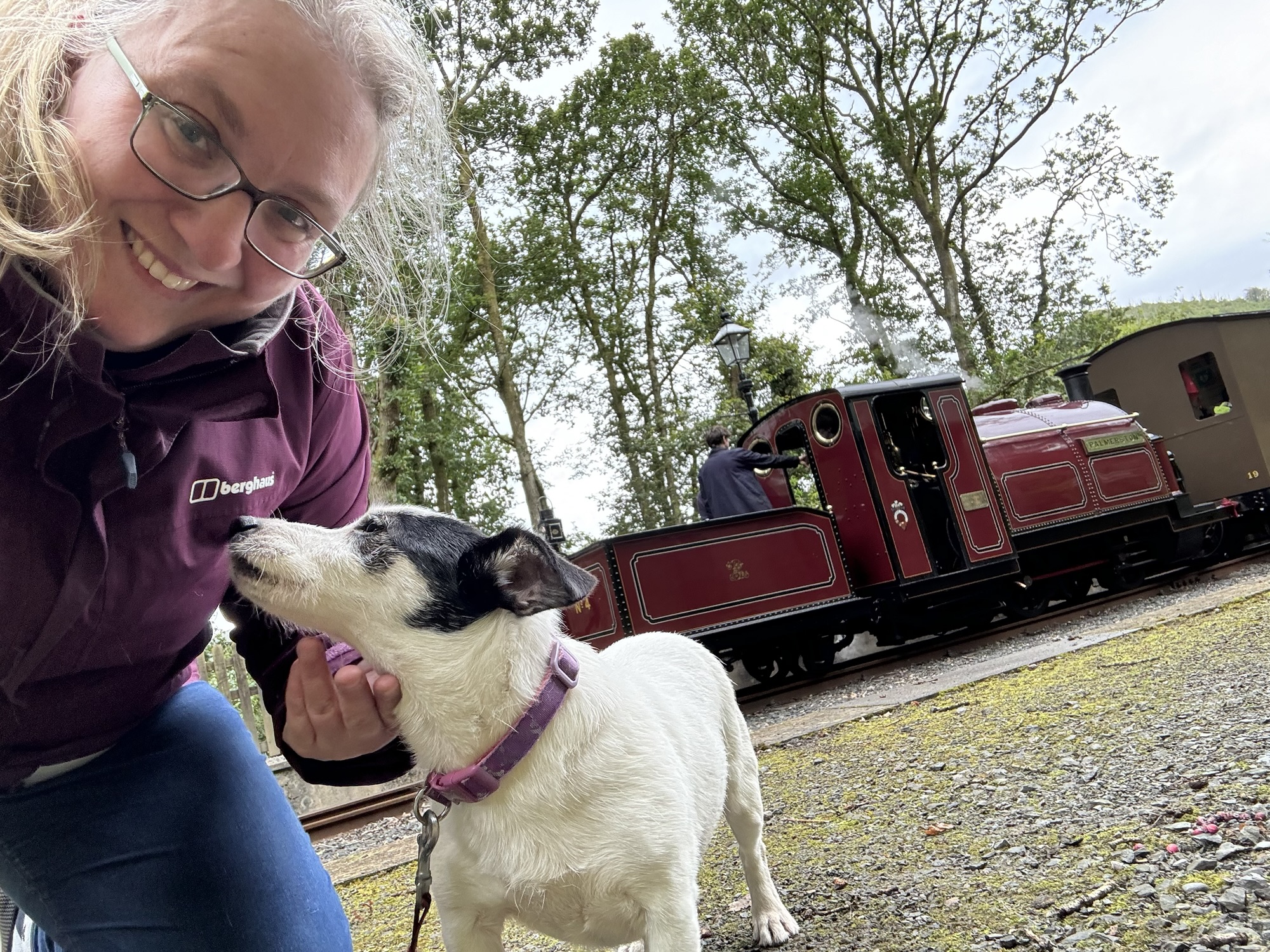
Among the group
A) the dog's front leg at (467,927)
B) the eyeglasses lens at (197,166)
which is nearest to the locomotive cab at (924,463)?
the dog's front leg at (467,927)

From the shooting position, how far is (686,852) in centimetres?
187

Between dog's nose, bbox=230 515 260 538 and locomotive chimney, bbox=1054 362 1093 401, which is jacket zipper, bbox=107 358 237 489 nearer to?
dog's nose, bbox=230 515 260 538

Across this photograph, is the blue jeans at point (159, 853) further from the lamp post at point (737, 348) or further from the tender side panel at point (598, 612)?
the lamp post at point (737, 348)

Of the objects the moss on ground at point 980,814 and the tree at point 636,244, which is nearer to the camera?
the moss on ground at point 980,814

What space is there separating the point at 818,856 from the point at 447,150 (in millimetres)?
2777

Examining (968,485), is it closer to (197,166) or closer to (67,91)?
(197,166)

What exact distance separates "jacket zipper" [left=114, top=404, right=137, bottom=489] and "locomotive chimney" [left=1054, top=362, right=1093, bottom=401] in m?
15.1

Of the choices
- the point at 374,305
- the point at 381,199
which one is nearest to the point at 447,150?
the point at 381,199

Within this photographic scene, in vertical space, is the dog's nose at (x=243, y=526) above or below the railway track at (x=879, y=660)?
above

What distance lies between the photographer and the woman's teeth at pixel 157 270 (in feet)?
4.50

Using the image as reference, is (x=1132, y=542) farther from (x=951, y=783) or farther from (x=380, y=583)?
(x=380, y=583)

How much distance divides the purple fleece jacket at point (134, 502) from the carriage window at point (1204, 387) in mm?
15059

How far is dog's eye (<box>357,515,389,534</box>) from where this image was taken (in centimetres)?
204

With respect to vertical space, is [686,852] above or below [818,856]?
above
